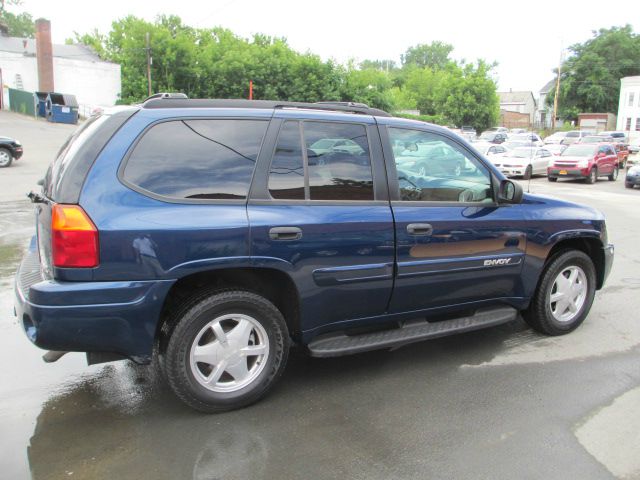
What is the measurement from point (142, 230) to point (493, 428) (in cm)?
237

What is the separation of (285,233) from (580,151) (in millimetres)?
23336

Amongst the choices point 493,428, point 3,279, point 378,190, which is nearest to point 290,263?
point 378,190

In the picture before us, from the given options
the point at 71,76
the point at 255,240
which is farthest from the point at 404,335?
the point at 71,76

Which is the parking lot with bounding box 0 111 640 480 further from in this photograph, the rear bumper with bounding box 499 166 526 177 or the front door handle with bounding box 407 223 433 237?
the rear bumper with bounding box 499 166 526 177

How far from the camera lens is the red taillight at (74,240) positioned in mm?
2938

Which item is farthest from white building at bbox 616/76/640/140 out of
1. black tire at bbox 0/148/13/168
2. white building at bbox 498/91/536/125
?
black tire at bbox 0/148/13/168

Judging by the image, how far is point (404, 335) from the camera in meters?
3.89

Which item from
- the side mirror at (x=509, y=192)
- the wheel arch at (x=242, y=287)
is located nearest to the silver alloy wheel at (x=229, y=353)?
the wheel arch at (x=242, y=287)

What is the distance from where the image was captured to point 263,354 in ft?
11.4

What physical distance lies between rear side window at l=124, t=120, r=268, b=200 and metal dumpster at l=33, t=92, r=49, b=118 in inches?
1451

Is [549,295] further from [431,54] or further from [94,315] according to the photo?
[431,54]

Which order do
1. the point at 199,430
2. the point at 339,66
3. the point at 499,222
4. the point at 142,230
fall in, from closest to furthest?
the point at 142,230
the point at 199,430
the point at 499,222
the point at 339,66

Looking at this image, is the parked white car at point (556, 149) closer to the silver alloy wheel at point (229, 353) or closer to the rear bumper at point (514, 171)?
the rear bumper at point (514, 171)

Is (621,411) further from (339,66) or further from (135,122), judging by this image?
(339,66)
